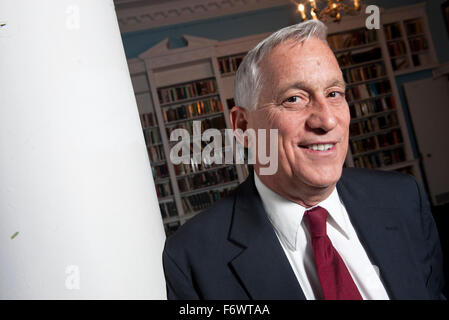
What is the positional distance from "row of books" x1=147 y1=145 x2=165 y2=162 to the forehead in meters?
5.32

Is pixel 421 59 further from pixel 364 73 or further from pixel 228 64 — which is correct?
pixel 228 64

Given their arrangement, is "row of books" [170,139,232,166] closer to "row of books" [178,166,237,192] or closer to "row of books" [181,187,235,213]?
"row of books" [178,166,237,192]

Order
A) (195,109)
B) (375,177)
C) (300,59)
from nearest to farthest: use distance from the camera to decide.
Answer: (300,59), (375,177), (195,109)

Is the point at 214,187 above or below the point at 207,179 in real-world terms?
below

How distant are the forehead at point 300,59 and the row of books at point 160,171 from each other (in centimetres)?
533

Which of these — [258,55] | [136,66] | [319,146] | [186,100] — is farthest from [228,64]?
[319,146]

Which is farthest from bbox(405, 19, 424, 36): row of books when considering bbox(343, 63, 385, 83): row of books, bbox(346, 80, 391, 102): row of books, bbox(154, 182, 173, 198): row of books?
bbox(154, 182, 173, 198): row of books

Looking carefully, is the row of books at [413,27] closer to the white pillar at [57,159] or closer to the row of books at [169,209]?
the row of books at [169,209]

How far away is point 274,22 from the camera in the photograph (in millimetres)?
6492

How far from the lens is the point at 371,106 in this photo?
6391 mm

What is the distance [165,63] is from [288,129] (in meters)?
5.44

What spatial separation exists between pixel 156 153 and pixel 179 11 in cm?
236

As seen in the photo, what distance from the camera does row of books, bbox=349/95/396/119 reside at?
20.8 ft

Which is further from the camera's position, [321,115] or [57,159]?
[57,159]
